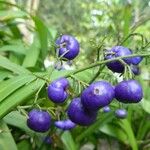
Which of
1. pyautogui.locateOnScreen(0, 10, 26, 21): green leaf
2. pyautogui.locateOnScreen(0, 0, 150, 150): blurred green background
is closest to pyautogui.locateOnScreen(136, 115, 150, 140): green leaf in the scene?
pyautogui.locateOnScreen(0, 0, 150, 150): blurred green background

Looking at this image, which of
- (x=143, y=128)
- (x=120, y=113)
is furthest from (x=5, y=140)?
(x=143, y=128)

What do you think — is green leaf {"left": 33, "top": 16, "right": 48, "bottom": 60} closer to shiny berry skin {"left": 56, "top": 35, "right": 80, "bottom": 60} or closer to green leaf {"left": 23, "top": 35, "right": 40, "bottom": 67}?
green leaf {"left": 23, "top": 35, "right": 40, "bottom": 67}

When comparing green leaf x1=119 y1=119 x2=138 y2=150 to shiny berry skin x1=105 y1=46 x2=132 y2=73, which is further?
green leaf x1=119 y1=119 x2=138 y2=150

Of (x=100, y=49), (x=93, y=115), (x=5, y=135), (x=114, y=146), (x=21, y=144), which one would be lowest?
(x=114, y=146)

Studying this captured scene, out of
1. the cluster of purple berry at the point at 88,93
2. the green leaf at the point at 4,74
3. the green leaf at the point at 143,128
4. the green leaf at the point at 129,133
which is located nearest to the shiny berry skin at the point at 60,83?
the cluster of purple berry at the point at 88,93

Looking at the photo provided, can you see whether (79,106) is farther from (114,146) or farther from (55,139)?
(114,146)

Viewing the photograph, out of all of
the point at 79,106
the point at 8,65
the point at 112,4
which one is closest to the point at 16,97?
the point at 79,106

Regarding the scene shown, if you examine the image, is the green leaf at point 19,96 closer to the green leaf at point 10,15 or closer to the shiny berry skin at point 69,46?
the shiny berry skin at point 69,46
